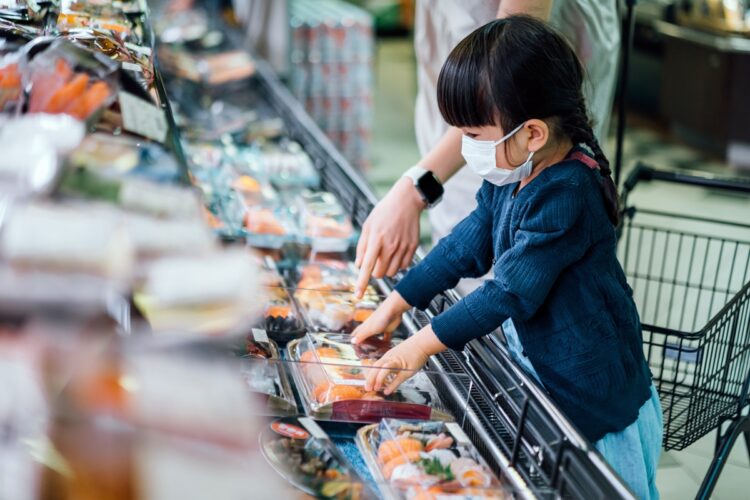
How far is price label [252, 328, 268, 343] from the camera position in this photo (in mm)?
1991

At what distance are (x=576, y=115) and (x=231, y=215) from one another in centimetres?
133

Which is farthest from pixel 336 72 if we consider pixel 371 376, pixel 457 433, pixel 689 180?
pixel 457 433

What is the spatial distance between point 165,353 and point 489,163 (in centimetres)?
85

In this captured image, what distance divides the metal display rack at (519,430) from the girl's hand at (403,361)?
9cm

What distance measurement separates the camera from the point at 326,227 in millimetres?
2723

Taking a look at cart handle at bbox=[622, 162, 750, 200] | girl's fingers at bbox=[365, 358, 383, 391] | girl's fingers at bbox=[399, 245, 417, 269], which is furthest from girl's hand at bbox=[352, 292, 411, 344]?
cart handle at bbox=[622, 162, 750, 200]

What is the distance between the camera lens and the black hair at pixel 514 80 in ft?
5.41

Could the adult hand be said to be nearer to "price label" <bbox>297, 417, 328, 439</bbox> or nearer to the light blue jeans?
the light blue jeans

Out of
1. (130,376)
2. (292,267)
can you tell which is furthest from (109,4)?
(130,376)

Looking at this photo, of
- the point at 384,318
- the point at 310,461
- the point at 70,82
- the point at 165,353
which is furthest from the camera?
the point at 384,318

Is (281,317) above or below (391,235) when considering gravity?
below

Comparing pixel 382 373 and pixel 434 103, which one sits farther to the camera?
pixel 434 103

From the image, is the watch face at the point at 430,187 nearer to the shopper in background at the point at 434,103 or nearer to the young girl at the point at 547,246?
the shopper in background at the point at 434,103

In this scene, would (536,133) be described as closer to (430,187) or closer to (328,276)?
(430,187)
